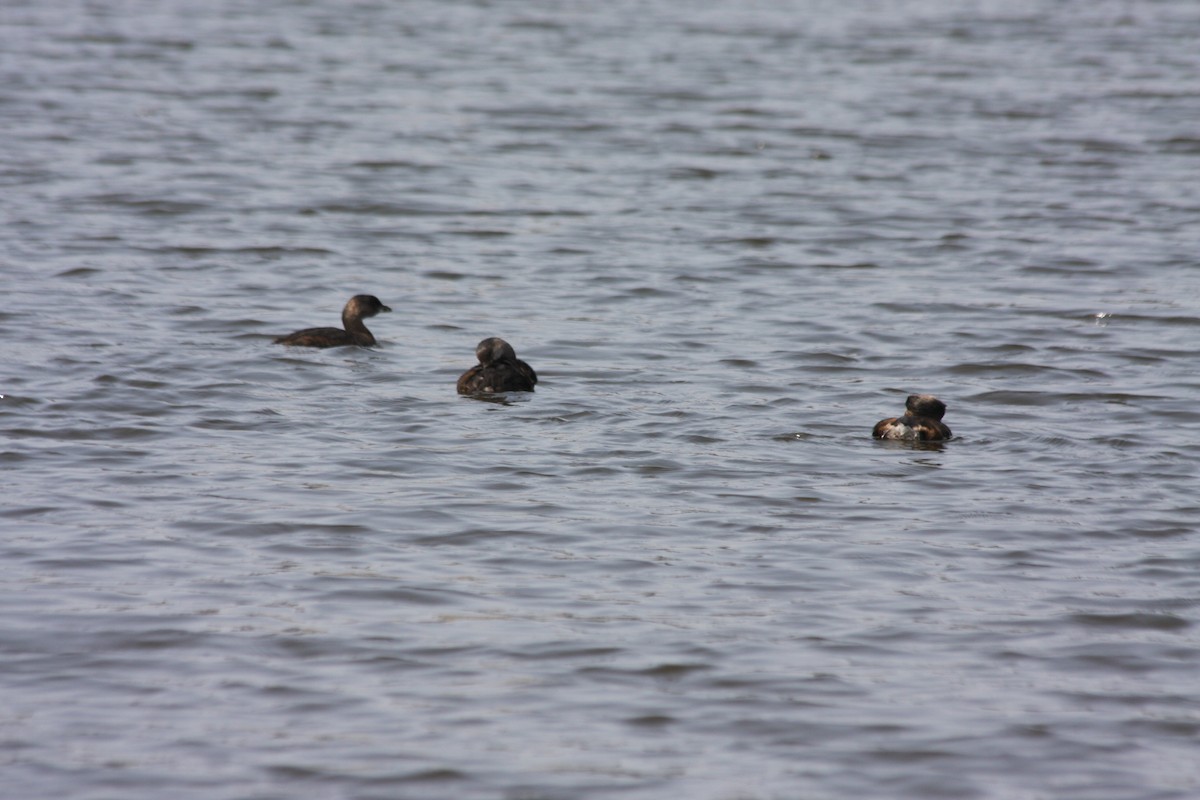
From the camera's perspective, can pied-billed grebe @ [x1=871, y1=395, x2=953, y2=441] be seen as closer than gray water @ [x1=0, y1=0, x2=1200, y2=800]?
No

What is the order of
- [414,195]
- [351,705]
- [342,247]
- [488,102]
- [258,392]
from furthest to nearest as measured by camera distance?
1. [488,102]
2. [414,195]
3. [342,247]
4. [258,392]
5. [351,705]

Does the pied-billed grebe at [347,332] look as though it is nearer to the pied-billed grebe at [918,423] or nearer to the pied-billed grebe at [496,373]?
the pied-billed grebe at [496,373]

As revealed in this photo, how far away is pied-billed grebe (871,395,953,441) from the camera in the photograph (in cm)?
1041

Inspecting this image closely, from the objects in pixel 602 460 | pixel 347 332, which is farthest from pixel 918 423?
pixel 347 332

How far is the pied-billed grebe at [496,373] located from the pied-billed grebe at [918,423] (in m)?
2.56

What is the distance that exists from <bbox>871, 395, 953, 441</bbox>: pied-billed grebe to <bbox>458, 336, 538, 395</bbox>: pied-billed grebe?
8.41ft

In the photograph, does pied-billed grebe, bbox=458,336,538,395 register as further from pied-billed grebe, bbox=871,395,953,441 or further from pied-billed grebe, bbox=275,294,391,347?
pied-billed grebe, bbox=871,395,953,441

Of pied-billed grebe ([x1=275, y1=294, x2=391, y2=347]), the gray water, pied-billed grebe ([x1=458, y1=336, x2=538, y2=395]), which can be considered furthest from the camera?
pied-billed grebe ([x1=275, y1=294, x2=391, y2=347])

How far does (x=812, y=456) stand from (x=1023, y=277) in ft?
21.6

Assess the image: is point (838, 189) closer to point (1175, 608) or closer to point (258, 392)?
point (258, 392)

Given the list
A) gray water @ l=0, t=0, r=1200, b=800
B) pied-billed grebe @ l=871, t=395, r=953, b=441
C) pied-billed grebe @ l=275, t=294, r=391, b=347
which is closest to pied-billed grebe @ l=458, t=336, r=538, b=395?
gray water @ l=0, t=0, r=1200, b=800

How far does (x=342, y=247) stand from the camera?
17.5 meters

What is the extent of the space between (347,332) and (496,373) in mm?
1953

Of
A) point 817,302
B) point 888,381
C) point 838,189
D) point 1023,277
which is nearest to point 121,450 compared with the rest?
point 888,381
